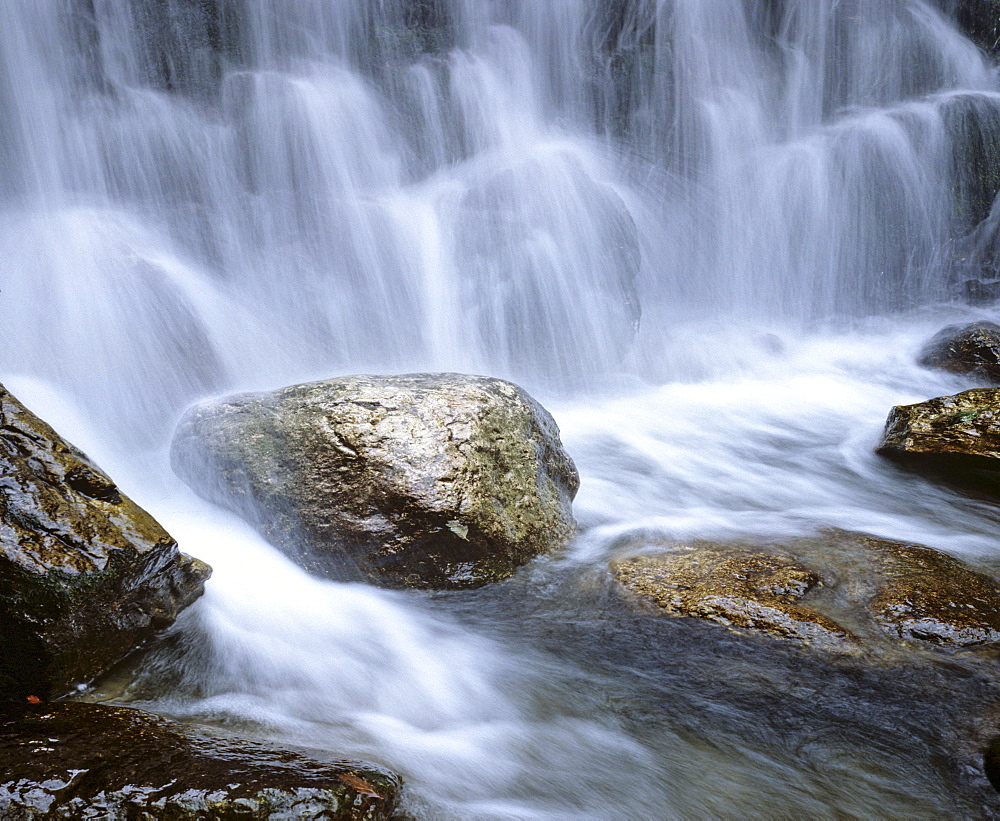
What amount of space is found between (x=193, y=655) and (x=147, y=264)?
17.8ft

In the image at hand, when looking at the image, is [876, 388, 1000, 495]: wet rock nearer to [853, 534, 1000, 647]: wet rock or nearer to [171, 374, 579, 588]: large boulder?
[853, 534, 1000, 647]: wet rock

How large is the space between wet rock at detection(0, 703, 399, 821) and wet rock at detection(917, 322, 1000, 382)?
938 cm

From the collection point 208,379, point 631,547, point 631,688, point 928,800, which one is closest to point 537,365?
point 208,379

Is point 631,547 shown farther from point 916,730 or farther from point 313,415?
point 313,415

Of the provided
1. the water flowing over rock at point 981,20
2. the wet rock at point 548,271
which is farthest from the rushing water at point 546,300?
the water flowing over rock at point 981,20

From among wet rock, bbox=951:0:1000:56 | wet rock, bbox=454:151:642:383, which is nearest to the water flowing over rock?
wet rock, bbox=951:0:1000:56

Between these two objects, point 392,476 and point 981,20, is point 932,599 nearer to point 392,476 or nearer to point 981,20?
point 392,476

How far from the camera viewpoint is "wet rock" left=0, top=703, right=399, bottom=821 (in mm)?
1817

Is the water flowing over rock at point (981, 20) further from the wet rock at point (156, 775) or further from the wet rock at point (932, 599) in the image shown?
the wet rock at point (156, 775)

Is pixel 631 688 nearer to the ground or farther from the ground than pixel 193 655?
nearer to the ground

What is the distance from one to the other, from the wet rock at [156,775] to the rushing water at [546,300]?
14.4 inches

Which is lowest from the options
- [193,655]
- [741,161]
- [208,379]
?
[193,655]

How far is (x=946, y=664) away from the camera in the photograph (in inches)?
117

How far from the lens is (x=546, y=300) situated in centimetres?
859
